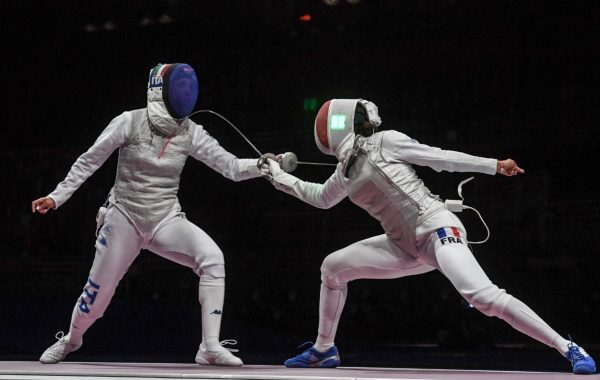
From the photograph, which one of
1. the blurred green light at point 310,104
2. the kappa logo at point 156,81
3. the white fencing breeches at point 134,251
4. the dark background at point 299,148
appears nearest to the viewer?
the white fencing breeches at point 134,251

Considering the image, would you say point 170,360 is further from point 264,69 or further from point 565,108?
point 565,108

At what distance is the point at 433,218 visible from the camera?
2623 mm

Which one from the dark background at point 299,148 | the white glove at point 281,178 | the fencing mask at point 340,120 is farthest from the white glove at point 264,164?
the dark background at point 299,148

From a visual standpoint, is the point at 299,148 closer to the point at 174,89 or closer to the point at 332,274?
the point at 174,89

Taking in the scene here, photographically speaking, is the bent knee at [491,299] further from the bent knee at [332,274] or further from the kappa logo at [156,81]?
the kappa logo at [156,81]

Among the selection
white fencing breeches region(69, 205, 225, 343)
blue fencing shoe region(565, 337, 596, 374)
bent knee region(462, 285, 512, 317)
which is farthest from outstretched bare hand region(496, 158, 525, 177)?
white fencing breeches region(69, 205, 225, 343)

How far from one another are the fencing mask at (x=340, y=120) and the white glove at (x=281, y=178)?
20 centimetres

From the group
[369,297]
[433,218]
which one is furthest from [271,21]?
[433,218]

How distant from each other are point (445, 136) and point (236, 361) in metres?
2.66

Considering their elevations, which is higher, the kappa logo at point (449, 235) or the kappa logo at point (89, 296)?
the kappa logo at point (449, 235)

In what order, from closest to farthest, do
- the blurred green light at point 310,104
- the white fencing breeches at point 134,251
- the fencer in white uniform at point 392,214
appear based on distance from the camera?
the fencer in white uniform at point 392,214, the white fencing breeches at point 134,251, the blurred green light at point 310,104

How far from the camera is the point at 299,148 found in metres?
5.21

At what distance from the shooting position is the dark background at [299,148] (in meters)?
4.49

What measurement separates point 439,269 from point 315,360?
63cm
